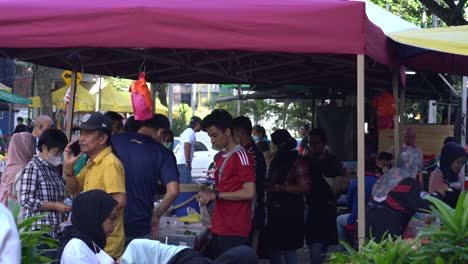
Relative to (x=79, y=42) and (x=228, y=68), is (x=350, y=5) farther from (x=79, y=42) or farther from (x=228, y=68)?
(x=228, y=68)

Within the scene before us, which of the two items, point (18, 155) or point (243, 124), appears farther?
point (243, 124)

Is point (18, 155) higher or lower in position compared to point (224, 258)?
higher

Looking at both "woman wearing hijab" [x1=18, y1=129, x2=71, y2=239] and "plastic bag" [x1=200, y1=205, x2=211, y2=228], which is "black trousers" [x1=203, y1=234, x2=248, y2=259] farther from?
"woman wearing hijab" [x1=18, y1=129, x2=71, y2=239]

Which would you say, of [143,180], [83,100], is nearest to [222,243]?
[143,180]

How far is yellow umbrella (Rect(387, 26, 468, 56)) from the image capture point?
666 centimetres

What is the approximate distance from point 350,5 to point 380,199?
6.20 feet

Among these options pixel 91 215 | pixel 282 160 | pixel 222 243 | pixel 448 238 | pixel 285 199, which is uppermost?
pixel 282 160

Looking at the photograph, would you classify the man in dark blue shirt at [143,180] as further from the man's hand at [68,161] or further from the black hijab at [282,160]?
the black hijab at [282,160]

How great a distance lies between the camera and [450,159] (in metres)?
9.49

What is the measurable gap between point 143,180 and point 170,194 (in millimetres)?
265

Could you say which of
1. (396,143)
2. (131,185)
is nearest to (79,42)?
(131,185)

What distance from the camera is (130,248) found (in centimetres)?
435

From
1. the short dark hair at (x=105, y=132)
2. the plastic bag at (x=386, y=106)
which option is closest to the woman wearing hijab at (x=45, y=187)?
the short dark hair at (x=105, y=132)

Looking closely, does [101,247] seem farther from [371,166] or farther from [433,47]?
[371,166]
